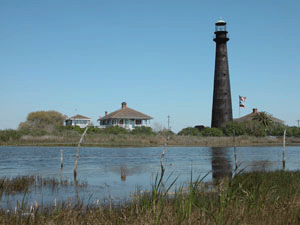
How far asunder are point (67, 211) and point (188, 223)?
3.85 m

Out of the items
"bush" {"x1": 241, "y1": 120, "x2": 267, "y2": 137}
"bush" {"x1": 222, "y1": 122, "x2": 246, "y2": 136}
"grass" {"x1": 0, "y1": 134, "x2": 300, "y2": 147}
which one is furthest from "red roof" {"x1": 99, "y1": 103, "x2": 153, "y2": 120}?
"bush" {"x1": 241, "y1": 120, "x2": 267, "y2": 137}

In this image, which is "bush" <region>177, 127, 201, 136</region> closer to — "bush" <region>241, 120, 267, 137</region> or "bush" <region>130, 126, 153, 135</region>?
"bush" <region>130, 126, 153, 135</region>

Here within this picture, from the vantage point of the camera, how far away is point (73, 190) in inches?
736

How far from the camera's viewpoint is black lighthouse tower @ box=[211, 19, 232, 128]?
69.4 m

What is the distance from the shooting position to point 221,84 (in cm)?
6944

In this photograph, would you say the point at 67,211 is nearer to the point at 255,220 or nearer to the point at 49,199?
the point at 255,220

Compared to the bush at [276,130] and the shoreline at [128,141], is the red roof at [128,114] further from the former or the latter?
the bush at [276,130]

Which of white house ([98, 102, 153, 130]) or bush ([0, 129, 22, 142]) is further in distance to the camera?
white house ([98, 102, 153, 130])

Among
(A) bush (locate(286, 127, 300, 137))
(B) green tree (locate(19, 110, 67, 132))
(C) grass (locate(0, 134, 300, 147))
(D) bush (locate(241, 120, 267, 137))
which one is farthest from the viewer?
(B) green tree (locate(19, 110, 67, 132))

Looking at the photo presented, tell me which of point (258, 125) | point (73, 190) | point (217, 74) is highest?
point (217, 74)

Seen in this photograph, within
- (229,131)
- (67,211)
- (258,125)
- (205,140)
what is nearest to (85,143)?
(205,140)

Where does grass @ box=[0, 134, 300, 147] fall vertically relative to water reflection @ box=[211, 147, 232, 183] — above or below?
above

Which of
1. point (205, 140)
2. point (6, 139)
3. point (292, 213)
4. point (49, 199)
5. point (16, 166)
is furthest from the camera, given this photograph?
point (205, 140)

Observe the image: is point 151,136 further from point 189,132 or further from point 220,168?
point 220,168
